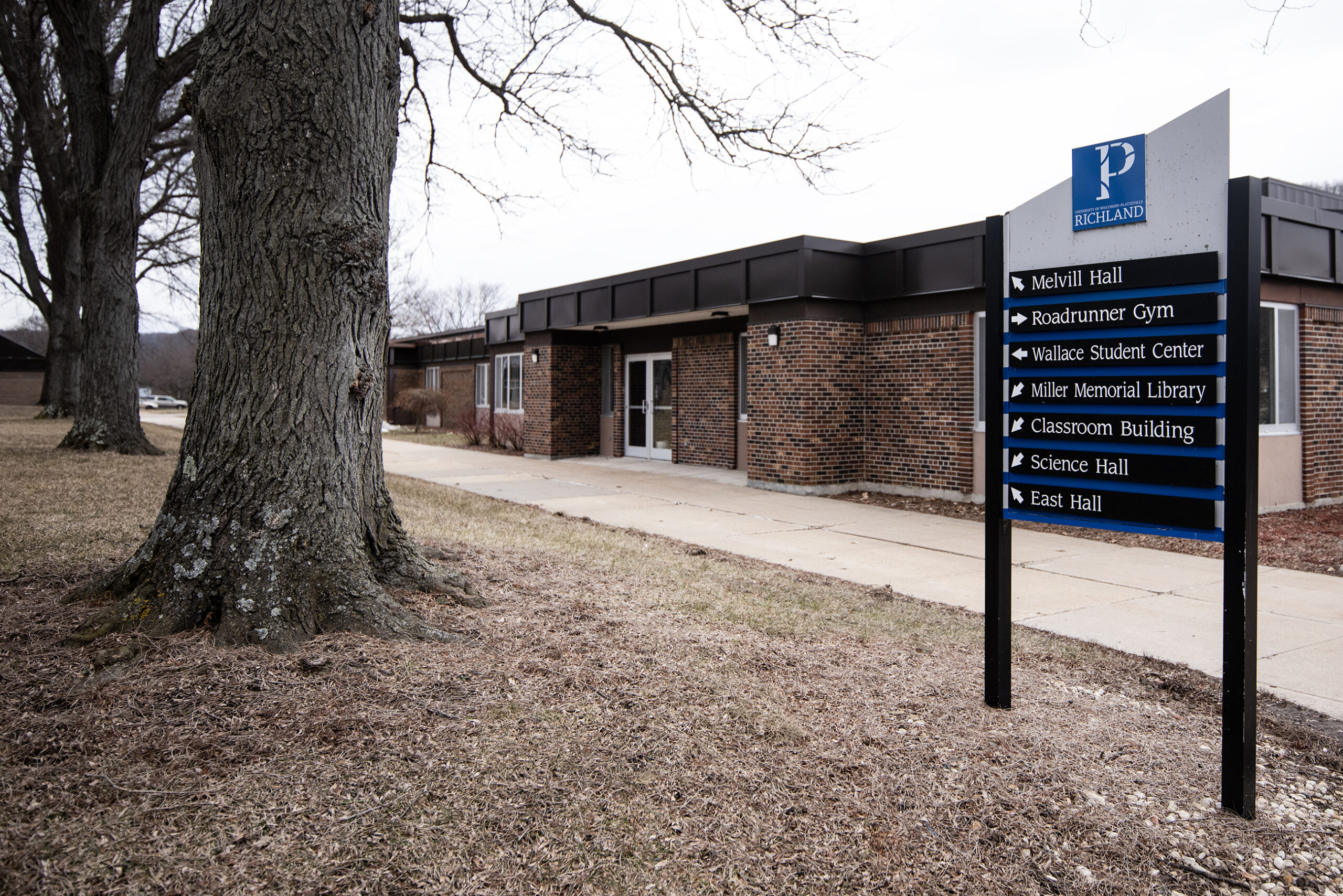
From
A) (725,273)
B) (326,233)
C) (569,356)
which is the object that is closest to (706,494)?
(725,273)

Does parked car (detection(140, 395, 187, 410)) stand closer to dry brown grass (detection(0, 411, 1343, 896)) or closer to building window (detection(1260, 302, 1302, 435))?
building window (detection(1260, 302, 1302, 435))

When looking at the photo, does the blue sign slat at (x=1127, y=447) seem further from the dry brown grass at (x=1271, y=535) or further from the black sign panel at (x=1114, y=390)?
the dry brown grass at (x=1271, y=535)

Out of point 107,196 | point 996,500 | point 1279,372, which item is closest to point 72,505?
point 996,500

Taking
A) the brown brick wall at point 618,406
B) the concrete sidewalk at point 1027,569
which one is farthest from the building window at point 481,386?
the concrete sidewalk at point 1027,569

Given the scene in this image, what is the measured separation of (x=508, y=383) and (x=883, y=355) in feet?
46.7

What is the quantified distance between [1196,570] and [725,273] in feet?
27.7

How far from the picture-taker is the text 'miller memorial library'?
11438mm

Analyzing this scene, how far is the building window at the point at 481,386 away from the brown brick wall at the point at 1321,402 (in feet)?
73.5

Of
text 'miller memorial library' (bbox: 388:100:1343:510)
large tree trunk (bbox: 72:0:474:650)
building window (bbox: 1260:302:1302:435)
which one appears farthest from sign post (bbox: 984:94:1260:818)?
building window (bbox: 1260:302:1302:435)

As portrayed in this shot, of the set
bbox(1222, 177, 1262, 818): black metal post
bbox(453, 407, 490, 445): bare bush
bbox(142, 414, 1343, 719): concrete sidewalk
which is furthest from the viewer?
bbox(453, 407, 490, 445): bare bush

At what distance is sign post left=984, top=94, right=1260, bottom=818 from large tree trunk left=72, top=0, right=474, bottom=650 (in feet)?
9.62

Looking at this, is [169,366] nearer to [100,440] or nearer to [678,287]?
[100,440]

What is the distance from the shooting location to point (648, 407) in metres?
18.8

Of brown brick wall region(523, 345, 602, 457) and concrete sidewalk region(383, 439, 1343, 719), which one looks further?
brown brick wall region(523, 345, 602, 457)
